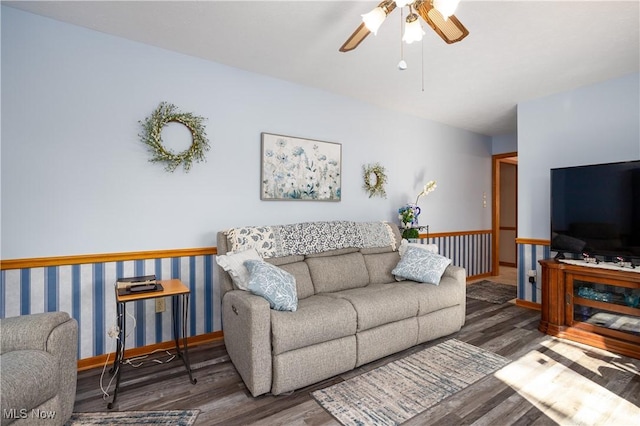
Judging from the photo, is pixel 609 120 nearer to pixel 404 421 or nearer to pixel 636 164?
pixel 636 164

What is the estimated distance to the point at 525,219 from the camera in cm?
396

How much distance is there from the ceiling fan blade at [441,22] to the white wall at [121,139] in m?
1.84

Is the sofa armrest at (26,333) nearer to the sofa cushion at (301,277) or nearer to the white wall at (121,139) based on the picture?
the white wall at (121,139)

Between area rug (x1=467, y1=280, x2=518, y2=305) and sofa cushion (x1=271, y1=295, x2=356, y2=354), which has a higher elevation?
sofa cushion (x1=271, y1=295, x2=356, y2=354)

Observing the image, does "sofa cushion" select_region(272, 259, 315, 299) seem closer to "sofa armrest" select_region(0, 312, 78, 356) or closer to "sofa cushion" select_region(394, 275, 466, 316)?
"sofa cushion" select_region(394, 275, 466, 316)

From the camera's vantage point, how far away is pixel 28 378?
136cm

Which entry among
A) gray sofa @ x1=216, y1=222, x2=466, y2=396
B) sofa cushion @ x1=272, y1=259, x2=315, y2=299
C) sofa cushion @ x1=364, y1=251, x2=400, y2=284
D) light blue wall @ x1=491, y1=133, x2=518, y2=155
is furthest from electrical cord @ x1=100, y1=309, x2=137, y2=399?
light blue wall @ x1=491, y1=133, x2=518, y2=155

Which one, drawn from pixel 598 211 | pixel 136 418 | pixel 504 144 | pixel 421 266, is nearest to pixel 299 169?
pixel 421 266

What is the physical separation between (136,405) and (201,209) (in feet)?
5.04

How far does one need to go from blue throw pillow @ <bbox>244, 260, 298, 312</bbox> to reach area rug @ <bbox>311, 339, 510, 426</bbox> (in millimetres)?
601

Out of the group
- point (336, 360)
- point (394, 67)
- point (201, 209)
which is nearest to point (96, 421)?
point (336, 360)

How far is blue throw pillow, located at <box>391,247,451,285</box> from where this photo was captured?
2.96 meters

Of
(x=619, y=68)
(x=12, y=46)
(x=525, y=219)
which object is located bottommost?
(x=525, y=219)

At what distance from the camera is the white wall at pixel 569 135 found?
3184 millimetres
